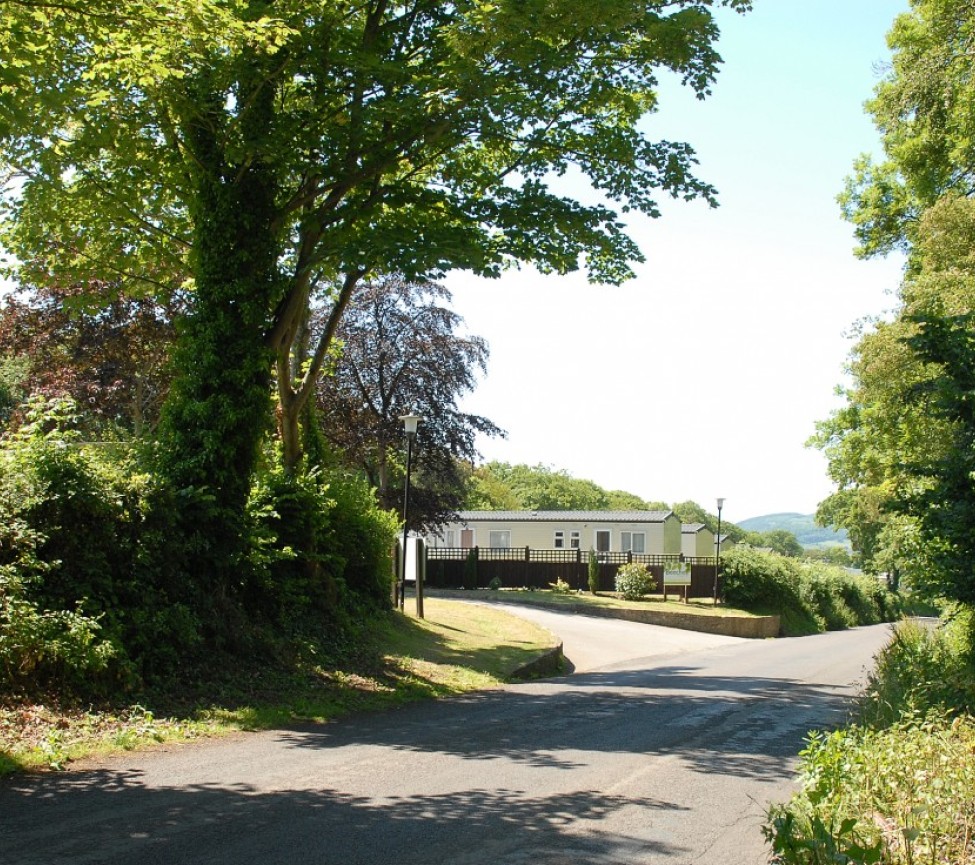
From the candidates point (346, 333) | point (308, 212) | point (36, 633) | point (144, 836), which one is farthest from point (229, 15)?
point (346, 333)

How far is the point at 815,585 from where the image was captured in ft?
143

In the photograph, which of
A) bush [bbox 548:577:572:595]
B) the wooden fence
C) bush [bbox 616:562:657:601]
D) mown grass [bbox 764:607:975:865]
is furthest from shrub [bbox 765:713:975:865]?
the wooden fence

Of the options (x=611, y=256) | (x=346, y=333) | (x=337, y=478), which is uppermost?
(x=346, y=333)

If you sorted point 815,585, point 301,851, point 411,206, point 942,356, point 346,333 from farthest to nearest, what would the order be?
point 815,585 → point 346,333 → point 411,206 → point 942,356 → point 301,851

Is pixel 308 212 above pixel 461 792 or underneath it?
above

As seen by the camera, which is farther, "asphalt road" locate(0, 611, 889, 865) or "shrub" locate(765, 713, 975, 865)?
"asphalt road" locate(0, 611, 889, 865)

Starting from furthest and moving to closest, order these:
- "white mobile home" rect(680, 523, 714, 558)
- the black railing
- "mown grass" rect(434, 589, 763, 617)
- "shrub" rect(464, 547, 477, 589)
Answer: "white mobile home" rect(680, 523, 714, 558), the black railing, "shrub" rect(464, 547, 477, 589), "mown grass" rect(434, 589, 763, 617)

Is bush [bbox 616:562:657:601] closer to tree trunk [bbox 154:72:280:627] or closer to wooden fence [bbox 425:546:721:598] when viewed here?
wooden fence [bbox 425:546:721:598]

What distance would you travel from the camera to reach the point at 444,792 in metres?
7.17

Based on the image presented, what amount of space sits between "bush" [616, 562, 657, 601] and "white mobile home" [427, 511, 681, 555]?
57.6ft

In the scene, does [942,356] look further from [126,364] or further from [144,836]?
[126,364]

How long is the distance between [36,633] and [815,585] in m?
39.8

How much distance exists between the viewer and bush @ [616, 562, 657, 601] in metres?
37.2

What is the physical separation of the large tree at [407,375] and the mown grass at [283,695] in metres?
14.4
